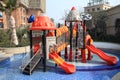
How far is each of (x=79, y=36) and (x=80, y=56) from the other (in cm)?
136

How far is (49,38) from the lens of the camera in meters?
11.6

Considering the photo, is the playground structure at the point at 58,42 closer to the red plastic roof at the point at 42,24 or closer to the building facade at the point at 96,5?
the red plastic roof at the point at 42,24

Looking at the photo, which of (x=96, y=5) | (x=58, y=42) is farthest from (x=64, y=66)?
(x=96, y=5)

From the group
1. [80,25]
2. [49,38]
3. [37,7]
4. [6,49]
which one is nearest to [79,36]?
[80,25]

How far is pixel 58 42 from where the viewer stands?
42.3 ft

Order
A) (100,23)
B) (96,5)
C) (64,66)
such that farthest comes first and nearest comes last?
(96,5)
(100,23)
(64,66)

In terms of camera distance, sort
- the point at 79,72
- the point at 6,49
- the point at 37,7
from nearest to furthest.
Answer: the point at 79,72
the point at 6,49
the point at 37,7

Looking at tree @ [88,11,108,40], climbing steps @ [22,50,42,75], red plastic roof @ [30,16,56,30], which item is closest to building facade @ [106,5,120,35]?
tree @ [88,11,108,40]

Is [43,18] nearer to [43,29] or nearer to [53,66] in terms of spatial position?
[43,29]

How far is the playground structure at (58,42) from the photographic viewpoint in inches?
442

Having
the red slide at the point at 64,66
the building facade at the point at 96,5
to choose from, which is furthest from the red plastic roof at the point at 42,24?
the building facade at the point at 96,5

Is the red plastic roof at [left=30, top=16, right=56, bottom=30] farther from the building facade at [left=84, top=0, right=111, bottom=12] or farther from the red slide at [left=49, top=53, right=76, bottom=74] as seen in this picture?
the building facade at [left=84, top=0, right=111, bottom=12]

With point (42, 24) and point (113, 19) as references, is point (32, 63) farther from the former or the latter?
point (113, 19)

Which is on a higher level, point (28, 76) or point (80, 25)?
point (80, 25)
